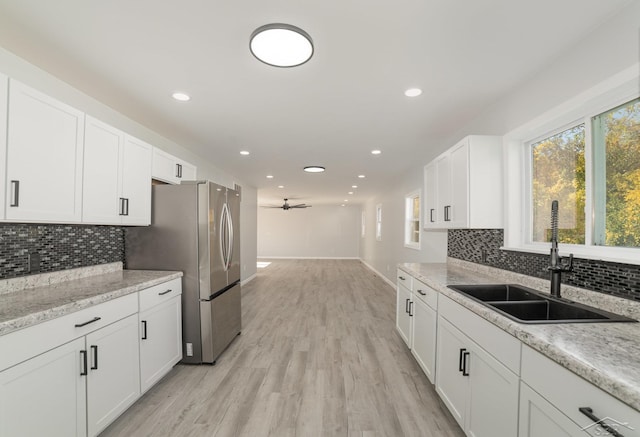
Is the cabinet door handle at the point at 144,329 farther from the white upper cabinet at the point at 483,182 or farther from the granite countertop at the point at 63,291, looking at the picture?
the white upper cabinet at the point at 483,182

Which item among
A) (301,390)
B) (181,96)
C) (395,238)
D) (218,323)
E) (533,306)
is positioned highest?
(181,96)

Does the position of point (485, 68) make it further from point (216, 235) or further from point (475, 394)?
point (216, 235)

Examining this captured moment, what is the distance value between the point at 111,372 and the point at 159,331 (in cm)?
55

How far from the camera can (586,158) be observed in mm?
1788

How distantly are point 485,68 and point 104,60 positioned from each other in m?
2.66

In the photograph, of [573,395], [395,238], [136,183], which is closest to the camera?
[573,395]

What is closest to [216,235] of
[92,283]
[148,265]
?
[148,265]

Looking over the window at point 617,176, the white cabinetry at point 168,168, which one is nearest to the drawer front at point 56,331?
the white cabinetry at point 168,168

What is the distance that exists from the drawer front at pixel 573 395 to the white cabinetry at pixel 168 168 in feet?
10.5

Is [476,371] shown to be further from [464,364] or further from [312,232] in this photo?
[312,232]

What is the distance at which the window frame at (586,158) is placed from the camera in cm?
151

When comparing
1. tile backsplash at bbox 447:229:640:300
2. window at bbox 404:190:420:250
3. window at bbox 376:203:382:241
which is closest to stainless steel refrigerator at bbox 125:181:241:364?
tile backsplash at bbox 447:229:640:300

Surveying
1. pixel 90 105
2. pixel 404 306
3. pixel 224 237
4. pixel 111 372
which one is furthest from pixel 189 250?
pixel 404 306

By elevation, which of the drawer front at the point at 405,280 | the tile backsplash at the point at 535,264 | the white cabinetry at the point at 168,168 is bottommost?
the drawer front at the point at 405,280
